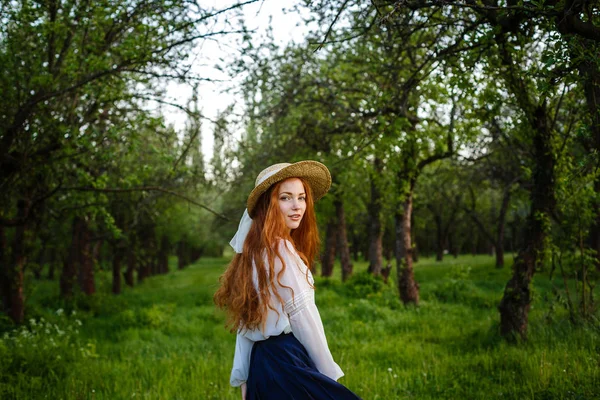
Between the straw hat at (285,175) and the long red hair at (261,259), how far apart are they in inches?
2.2

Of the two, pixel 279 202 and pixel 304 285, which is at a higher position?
pixel 279 202

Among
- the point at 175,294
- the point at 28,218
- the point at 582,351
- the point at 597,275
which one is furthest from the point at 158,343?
the point at 597,275

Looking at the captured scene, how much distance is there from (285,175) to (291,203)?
0.59 feet

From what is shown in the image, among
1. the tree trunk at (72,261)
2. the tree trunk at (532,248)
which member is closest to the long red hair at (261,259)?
the tree trunk at (532,248)

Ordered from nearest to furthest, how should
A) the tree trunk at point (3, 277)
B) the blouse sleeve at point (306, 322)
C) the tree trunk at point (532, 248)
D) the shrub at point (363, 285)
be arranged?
1. the blouse sleeve at point (306, 322)
2. the tree trunk at point (532, 248)
3. the tree trunk at point (3, 277)
4. the shrub at point (363, 285)

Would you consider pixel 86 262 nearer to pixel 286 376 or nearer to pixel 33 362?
pixel 33 362

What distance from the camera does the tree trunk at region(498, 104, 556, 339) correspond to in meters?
6.76

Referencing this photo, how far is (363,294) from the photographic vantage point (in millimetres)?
13492

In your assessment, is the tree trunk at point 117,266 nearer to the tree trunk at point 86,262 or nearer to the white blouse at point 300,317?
the tree trunk at point 86,262

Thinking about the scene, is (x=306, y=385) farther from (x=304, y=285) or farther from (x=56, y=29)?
(x=56, y=29)

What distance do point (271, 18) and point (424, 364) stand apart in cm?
480

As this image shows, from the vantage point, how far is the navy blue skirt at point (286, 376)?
2.71 m

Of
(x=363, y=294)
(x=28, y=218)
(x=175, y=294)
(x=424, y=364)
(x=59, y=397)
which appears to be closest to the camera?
(x=59, y=397)

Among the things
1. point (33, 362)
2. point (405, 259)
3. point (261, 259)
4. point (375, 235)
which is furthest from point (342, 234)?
point (261, 259)
